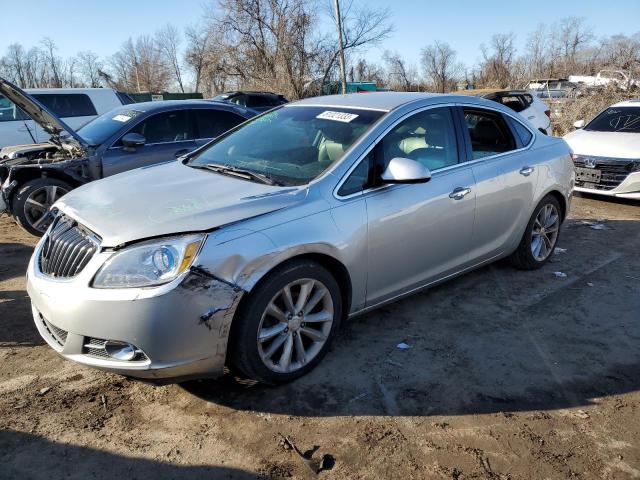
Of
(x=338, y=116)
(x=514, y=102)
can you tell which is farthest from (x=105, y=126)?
(x=514, y=102)

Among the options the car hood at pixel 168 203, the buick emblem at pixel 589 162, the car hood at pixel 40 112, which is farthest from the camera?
the buick emblem at pixel 589 162

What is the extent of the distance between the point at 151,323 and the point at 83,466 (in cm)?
74

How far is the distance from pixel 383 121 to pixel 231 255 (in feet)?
5.12

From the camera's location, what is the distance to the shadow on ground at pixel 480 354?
3002mm

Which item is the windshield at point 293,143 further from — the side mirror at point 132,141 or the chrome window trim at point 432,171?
the side mirror at point 132,141

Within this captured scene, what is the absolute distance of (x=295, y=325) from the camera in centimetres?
305

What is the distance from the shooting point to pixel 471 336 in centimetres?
378

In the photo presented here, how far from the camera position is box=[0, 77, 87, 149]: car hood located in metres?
5.57

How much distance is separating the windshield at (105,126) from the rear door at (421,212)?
166 inches

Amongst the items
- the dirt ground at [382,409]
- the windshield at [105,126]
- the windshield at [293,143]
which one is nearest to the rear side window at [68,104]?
the windshield at [105,126]

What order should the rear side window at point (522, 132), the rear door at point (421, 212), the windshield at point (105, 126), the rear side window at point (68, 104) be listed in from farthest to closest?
the rear side window at point (68, 104), the windshield at point (105, 126), the rear side window at point (522, 132), the rear door at point (421, 212)

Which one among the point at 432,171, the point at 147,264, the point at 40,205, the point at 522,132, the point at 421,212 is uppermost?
the point at 522,132

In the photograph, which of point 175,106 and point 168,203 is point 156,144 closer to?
point 175,106

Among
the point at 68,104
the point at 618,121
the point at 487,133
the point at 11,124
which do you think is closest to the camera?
the point at 487,133
